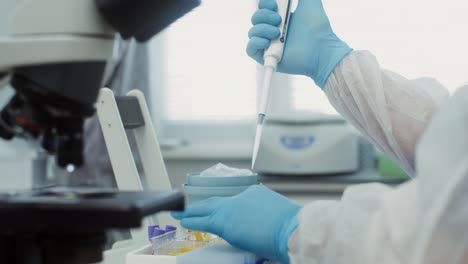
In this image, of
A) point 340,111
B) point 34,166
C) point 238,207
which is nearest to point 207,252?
point 238,207

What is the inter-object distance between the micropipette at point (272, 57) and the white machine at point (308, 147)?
101cm

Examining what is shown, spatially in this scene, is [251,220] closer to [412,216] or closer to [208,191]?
[208,191]

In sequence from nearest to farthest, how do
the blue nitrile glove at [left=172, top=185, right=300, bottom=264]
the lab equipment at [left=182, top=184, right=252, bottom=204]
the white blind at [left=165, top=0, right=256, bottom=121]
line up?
the blue nitrile glove at [left=172, top=185, right=300, bottom=264]
the lab equipment at [left=182, top=184, right=252, bottom=204]
the white blind at [left=165, top=0, right=256, bottom=121]

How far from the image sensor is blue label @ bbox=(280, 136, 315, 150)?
2.26 meters

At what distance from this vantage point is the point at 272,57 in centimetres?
122

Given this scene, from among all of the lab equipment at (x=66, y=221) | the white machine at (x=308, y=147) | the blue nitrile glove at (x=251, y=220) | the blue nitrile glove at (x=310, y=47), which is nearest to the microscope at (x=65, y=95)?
the lab equipment at (x=66, y=221)

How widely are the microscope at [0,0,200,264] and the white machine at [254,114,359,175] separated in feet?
4.75

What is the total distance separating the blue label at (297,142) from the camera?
226cm

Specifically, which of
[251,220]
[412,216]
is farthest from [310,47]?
[412,216]

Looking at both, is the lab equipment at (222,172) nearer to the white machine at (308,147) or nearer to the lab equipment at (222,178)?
the lab equipment at (222,178)

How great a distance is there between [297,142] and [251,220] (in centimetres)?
136

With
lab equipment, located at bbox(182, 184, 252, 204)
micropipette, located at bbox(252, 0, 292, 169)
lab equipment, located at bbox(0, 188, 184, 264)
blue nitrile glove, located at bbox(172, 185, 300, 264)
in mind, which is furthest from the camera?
micropipette, located at bbox(252, 0, 292, 169)

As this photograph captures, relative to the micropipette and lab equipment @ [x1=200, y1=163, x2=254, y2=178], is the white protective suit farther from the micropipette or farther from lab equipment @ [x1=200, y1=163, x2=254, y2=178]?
the micropipette

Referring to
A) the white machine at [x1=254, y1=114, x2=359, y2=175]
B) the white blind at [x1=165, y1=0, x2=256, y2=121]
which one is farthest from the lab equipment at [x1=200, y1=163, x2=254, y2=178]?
the white blind at [x1=165, y1=0, x2=256, y2=121]
